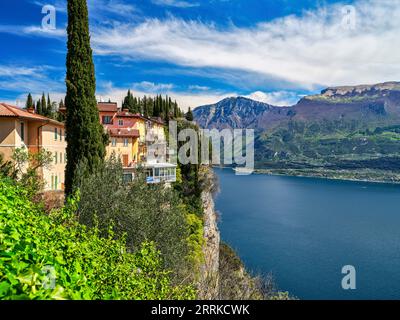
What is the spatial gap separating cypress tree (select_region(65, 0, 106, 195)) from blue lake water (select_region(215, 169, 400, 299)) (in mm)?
40313

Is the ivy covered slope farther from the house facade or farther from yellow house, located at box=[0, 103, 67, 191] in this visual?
the house facade

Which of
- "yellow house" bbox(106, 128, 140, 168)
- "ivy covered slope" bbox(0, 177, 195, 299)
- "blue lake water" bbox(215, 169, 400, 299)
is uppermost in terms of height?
"yellow house" bbox(106, 128, 140, 168)

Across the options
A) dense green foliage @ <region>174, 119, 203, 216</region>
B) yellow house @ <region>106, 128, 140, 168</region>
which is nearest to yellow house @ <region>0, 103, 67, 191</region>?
yellow house @ <region>106, 128, 140, 168</region>

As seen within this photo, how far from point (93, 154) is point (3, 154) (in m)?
7.94

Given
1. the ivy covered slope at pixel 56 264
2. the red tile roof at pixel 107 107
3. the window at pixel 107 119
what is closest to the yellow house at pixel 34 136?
the window at pixel 107 119

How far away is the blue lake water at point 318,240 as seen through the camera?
60.0 m

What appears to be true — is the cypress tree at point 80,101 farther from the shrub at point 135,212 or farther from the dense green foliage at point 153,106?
the dense green foliage at point 153,106

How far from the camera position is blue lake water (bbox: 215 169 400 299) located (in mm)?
60031

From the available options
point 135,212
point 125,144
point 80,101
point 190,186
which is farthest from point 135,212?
point 125,144

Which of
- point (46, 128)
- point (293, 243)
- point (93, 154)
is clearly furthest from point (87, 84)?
point (293, 243)

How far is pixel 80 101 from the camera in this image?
2748cm

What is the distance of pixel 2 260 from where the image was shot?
436cm
